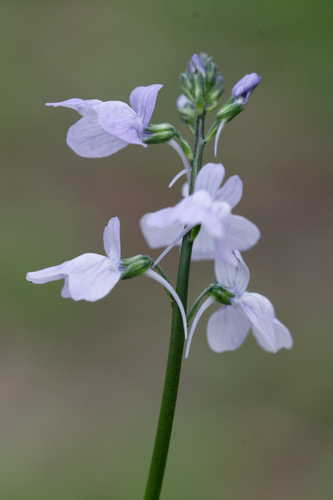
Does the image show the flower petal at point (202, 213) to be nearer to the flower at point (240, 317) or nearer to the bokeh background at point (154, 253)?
the flower at point (240, 317)

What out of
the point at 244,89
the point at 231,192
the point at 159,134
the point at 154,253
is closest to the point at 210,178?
the point at 231,192

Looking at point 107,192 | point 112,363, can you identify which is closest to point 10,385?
point 112,363

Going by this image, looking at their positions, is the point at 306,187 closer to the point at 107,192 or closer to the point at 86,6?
the point at 107,192

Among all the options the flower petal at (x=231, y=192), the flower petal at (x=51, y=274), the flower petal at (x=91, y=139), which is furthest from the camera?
the flower petal at (x=91, y=139)

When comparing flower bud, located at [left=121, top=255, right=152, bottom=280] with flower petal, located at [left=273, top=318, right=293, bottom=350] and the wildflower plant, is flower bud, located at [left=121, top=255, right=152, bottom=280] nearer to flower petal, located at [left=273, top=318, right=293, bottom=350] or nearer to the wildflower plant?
the wildflower plant

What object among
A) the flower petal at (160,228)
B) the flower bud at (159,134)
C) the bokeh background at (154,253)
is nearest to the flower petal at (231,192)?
the flower petal at (160,228)

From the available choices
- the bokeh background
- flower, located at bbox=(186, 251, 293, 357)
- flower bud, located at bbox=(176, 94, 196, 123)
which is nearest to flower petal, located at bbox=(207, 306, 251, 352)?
flower, located at bbox=(186, 251, 293, 357)
